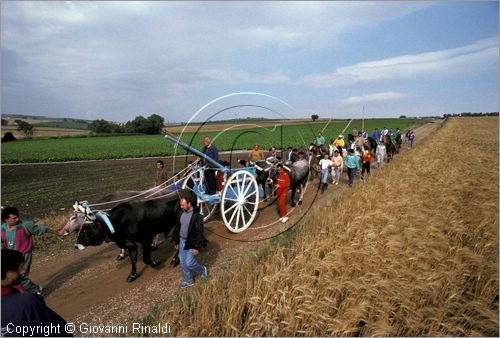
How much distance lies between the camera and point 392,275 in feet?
12.8

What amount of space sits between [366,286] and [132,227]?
472 cm

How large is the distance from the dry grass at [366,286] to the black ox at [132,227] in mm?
2417

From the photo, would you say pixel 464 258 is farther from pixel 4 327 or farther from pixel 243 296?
pixel 4 327

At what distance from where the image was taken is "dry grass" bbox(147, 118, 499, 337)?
3242 millimetres

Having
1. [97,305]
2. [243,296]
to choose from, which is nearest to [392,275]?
[243,296]

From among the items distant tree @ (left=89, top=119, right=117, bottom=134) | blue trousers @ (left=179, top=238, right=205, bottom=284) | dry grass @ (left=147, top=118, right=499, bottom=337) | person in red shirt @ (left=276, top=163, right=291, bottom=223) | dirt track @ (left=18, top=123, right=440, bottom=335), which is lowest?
dirt track @ (left=18, top=123, right=440, bottom=335)

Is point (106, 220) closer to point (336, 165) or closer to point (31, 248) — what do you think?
point (31, 248)

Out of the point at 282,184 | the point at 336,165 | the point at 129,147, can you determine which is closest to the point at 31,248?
the point at 282,184

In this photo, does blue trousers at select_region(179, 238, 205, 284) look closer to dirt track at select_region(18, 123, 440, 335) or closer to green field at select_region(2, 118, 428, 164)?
dirt track at select_region(18, 123, 440, 335)

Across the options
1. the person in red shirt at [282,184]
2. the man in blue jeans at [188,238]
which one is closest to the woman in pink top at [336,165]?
the person in red shirt at [282,184]

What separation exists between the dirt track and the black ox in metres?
0.41

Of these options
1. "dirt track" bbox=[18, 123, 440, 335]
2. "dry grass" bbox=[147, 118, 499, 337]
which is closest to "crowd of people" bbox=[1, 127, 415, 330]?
"dirt track" bbox=[18, 123, 440, 335]

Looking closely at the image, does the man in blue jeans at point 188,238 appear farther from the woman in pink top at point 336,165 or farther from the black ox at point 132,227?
the woman in pink top at point 336,165

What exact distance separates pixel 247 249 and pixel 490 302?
15.4 ft
